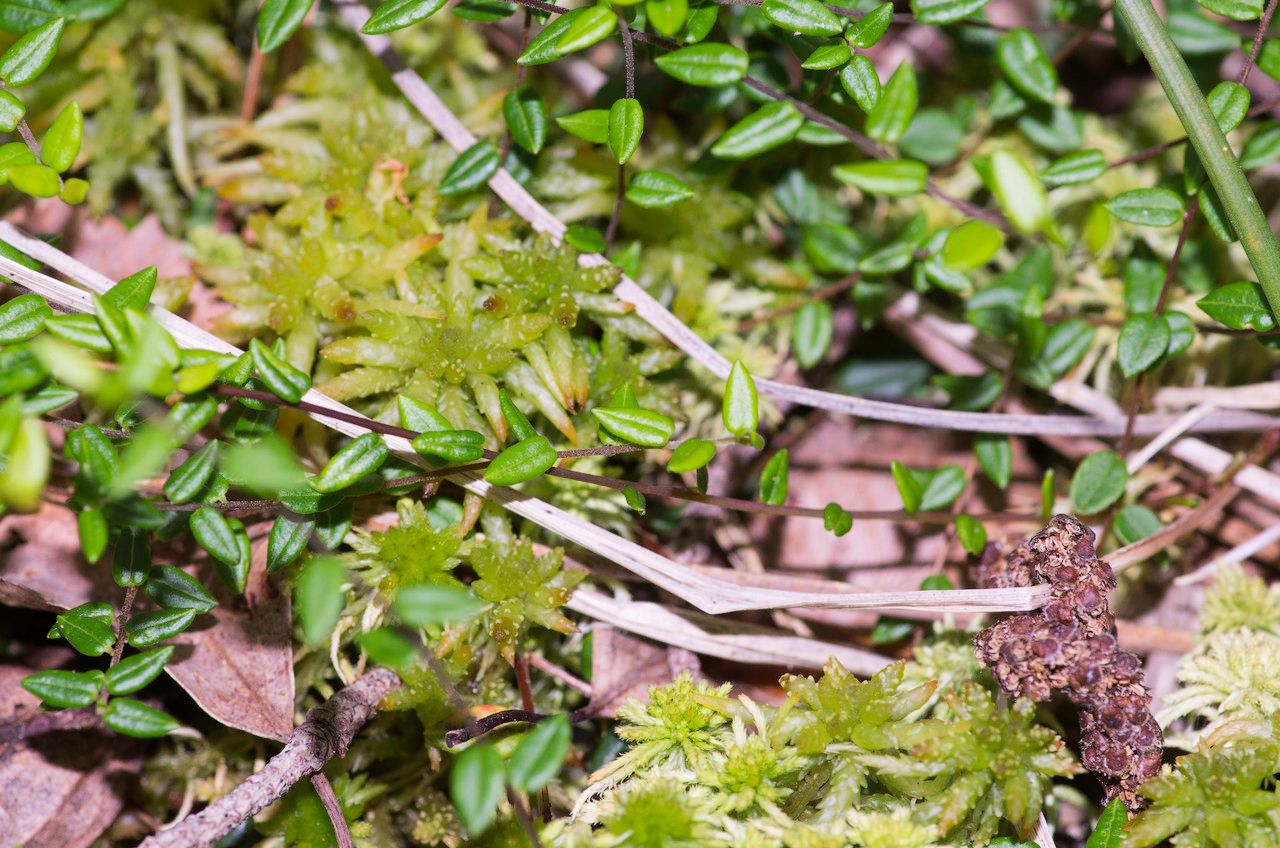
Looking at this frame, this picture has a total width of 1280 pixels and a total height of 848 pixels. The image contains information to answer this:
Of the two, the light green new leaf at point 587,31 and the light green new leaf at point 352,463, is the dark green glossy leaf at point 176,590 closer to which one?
the light green new leaf at point 352,463

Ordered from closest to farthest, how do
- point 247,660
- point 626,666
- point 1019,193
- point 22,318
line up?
point 1019,193
point 22,318
point 247,660
point 626,666

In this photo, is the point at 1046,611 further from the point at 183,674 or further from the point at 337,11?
the point at 337,11

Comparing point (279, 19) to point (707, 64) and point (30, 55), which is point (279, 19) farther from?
point (707, 64)

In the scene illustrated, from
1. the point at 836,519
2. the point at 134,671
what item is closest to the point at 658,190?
the point at 836,519

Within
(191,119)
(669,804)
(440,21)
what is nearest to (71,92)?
(191,119)

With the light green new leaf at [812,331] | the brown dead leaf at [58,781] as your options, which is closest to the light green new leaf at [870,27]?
the light green new leaf at [812,331]

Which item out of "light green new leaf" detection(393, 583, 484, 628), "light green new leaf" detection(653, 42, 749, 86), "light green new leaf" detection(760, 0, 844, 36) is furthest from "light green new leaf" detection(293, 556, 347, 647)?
"light green new leaf" detection(760, 0, 844, 36)

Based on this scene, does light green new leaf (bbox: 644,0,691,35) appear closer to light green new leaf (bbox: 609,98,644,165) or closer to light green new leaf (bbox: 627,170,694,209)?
light green new leaf (bbox: 609,98,644,165)
